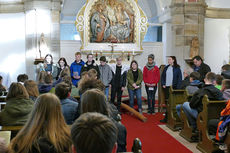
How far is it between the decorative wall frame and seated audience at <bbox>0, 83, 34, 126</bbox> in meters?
7.80

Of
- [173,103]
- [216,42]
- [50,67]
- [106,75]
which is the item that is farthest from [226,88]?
[216,42]

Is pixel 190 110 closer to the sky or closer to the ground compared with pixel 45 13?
closer to the ground

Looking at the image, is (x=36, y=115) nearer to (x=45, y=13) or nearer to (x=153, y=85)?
(x=153, y=85)

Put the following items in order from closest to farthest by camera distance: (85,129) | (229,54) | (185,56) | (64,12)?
(85,129)
(185,56)
(229,54)
(64,12)

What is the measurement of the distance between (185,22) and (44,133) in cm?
976

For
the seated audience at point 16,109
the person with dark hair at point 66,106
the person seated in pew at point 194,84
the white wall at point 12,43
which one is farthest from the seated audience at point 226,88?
the white wall at point 12,43

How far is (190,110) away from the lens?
518cm

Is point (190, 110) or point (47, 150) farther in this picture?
point (190, 110)

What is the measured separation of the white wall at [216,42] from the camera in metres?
12.1

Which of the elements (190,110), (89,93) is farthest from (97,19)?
(89,93)

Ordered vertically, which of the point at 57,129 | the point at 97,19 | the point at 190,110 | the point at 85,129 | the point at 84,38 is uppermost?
the point at 97,19

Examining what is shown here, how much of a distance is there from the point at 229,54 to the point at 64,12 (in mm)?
8439

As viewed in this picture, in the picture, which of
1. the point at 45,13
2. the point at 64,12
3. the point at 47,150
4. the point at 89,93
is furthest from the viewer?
the point at 64,12

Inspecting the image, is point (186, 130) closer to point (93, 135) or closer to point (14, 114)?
point (14, 114)
